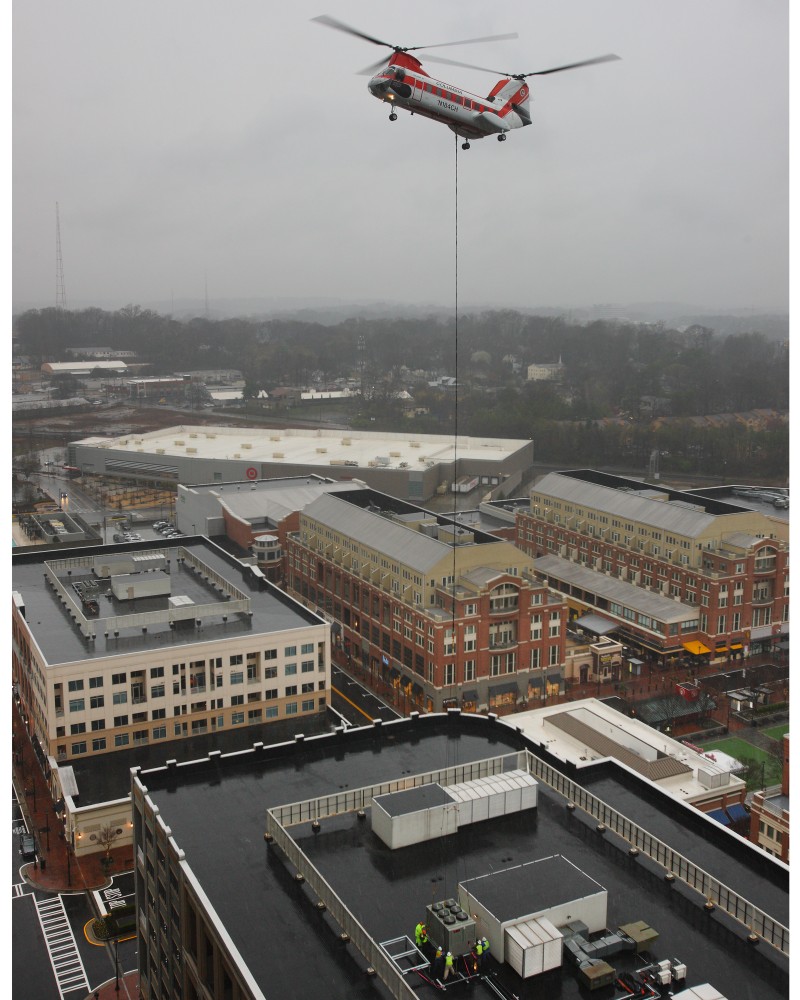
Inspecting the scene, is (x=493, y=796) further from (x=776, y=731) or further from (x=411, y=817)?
(x=776, y=731)

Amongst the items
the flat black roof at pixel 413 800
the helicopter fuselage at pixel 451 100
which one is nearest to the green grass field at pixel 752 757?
the flat black roof at pixel 413 800

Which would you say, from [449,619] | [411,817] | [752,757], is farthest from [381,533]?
[411,817]

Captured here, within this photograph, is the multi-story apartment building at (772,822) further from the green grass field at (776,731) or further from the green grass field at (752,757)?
the green grass field at (776,731)

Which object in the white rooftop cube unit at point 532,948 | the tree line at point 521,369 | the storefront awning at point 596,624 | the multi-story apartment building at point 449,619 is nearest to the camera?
the white rooftop cube unit at point 532,948

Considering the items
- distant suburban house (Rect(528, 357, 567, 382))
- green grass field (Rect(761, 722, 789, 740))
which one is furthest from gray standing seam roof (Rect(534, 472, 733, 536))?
distant suburban house (Rect(528, 357, 567, 382))

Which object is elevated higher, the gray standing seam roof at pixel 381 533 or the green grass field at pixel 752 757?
the gray standing seam roof at pixel 381 533

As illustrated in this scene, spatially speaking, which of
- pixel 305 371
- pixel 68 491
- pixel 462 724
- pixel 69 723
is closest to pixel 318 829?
pixel 462 724

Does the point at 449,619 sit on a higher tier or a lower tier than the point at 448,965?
higher
